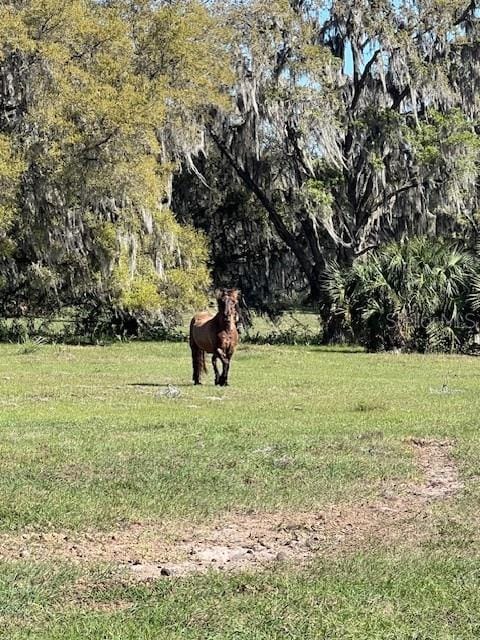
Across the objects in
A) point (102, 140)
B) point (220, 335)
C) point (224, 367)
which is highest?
point (102, 140)

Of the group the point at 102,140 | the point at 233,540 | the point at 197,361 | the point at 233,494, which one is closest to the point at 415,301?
the point at 102,140

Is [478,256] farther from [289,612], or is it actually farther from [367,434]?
[289,612]

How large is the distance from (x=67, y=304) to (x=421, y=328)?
37.8 feet

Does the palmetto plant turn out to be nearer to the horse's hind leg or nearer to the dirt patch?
the horse's hind leg

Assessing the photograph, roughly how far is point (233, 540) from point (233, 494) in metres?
1.16

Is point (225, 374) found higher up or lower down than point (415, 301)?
lower down

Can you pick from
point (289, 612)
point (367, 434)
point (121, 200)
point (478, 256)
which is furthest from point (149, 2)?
point (289, 612)

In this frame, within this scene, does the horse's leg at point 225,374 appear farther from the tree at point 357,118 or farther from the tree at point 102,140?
the tree at point 357,118

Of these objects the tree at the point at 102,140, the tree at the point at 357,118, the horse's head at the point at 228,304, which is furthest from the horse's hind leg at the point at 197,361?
the tree at the point at 357,118

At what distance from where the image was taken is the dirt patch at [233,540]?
19.2 ft

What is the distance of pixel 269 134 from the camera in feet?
97.9

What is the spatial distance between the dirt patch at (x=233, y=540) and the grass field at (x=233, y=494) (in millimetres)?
102

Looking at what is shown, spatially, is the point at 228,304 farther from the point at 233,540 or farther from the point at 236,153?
the point at 236,153

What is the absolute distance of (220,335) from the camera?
51.7 ft
